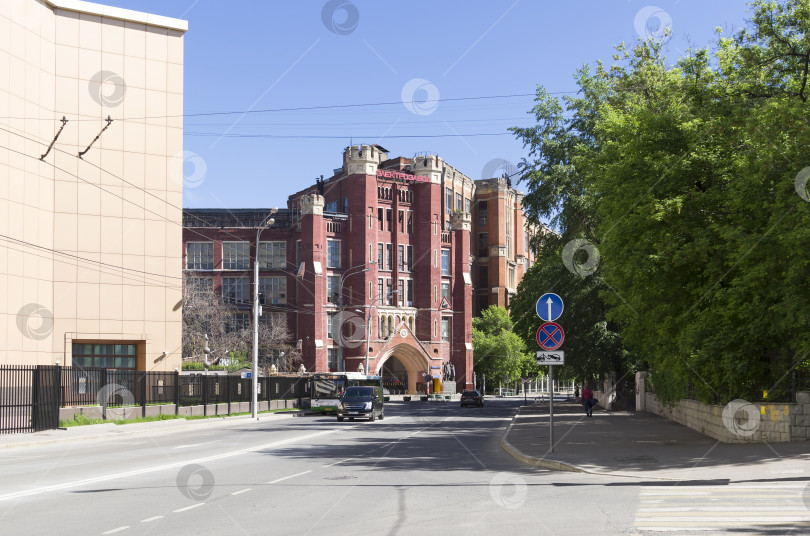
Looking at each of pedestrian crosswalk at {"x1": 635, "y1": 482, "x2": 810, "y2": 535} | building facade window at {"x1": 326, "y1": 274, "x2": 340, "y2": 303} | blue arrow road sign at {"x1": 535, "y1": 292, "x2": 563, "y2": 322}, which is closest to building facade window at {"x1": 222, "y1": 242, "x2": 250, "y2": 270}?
building facade window at {"x1": 326, "y1": 274, "x2": 340, "y2": 303}

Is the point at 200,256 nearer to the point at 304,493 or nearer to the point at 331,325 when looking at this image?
the point at 331,325

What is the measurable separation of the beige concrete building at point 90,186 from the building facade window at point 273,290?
39113 mm

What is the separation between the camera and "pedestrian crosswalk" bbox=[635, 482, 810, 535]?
10039 millimetres

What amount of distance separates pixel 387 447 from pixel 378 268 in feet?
221

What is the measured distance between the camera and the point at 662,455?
19.3 m

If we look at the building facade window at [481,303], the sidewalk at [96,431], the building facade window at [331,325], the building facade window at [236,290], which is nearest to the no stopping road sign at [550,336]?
the sidewalk at [96,431]

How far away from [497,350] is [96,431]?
80489mm

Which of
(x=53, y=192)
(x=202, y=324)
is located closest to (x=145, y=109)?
(x=53, y=192)

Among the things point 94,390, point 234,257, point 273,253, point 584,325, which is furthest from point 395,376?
point 94,390

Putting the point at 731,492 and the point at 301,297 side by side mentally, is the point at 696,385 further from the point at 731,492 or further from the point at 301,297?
the point at 301,297

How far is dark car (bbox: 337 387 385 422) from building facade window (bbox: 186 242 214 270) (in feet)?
Answer: 178

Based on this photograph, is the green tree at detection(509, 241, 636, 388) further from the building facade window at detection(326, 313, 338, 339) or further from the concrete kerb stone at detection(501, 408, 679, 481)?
the building facade window at detection(326, 313, 338, 339)

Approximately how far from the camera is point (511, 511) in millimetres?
11602

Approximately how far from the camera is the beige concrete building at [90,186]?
149 ft
